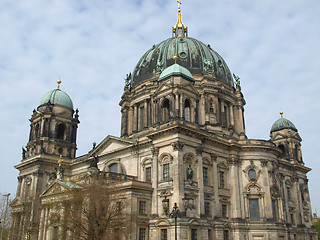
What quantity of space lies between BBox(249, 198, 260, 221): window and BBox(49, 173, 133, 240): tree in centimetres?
1669

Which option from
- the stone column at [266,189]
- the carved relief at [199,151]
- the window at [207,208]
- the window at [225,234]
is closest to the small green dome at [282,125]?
the stone column at [266,189]

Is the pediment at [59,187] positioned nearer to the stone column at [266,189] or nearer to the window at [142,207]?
the window at [142,207]

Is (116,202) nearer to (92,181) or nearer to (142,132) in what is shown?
(92,181)

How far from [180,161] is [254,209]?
43.9 feet

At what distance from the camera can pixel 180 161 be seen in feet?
117

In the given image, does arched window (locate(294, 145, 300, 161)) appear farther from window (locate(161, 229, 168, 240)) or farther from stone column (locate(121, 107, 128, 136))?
window (locate(161, 229, 168, 240))

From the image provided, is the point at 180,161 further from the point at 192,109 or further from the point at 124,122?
the point at 124,122

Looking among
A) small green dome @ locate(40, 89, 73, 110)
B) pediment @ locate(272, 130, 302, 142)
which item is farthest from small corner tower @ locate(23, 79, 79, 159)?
pediment @ locate(272, 130, 302, 142)

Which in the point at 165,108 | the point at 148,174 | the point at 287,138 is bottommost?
the point at 148,174

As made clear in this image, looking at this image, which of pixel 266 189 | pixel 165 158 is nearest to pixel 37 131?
pixel 165 158

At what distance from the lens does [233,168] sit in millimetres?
43094

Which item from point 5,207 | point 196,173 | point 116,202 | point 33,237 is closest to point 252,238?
point 196,173

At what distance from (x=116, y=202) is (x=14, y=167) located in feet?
97.0

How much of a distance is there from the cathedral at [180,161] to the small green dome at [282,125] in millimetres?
215
